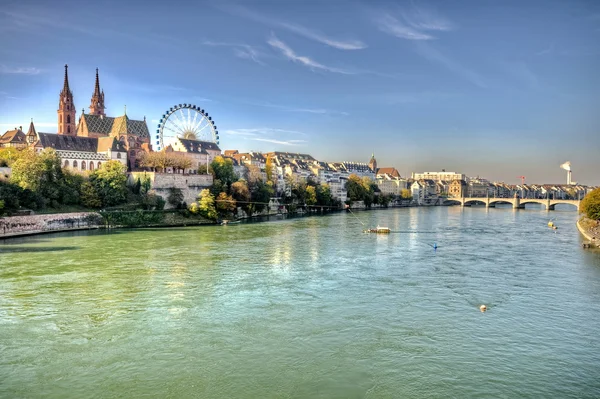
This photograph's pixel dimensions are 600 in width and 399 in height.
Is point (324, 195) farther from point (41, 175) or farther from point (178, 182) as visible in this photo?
point (41, 175)

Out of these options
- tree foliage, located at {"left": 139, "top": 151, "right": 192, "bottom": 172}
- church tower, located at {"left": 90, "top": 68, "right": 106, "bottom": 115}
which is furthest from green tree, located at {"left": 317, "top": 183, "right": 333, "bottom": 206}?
church tower, located at {"left": 90, "top": 68, "right": 106, "bottom": 115}

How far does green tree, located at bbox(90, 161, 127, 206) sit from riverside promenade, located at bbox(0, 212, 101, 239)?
2.38m

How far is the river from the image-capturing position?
30.1 feet

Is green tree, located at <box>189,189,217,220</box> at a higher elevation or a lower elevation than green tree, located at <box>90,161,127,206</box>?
lower

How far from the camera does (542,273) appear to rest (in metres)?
19.9

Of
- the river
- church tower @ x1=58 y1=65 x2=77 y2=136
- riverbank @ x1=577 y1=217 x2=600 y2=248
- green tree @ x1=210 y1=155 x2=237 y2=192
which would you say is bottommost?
the river

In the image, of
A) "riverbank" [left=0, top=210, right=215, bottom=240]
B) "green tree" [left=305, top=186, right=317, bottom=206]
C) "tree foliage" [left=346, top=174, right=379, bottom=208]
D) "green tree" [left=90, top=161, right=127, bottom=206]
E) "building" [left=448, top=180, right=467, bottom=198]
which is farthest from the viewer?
"building" [left=448, top=180, right=467, bottom=198]

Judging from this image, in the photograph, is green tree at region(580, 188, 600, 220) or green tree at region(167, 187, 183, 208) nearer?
green tree at region(580, 188, 600, 220)

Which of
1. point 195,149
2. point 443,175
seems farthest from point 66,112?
point 443,175

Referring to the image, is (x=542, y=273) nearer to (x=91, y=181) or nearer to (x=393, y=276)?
(x=393, y=276)

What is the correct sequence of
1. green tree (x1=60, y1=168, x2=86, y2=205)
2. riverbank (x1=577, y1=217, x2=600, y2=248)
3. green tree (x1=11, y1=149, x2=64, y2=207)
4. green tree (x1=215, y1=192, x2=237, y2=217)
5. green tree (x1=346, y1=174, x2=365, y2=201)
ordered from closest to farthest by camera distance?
riverbank (x1=577, y1=217, x2=600, y2=248) < green tree (x1=11, y1=149, x2=64, y2=207) < green tree (x1=60, y1=168, x2=86, y2=205) < green tree (x1=215, y1=192, x2=237, y2=217) < green tree (x1=346, y1=174, x2=365, y2=201)

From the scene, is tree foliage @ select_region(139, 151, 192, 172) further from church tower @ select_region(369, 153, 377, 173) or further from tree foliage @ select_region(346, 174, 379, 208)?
church tower @ select_region(369, 153, 377, 173)

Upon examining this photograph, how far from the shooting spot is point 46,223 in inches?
1236

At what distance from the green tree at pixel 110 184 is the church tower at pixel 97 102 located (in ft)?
74.0
